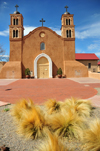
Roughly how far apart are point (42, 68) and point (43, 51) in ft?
10.6

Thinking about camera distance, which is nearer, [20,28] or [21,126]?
[21,126]

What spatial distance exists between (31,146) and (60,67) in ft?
67.7

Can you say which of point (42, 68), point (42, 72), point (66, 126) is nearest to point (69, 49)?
point (42, 68)

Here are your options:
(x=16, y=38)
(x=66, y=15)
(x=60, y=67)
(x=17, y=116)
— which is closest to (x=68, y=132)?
(x=17, y=116)

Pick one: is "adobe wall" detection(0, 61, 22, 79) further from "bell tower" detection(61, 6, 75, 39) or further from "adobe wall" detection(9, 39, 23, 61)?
"bell tower" detection(61, 6, 75, 39)

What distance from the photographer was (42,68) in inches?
886

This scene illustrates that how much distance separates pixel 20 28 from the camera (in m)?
22.5

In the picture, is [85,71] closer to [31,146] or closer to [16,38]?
[16,38]

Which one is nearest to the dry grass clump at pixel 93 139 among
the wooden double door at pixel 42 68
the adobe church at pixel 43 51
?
the adobe church at pixel 43 51

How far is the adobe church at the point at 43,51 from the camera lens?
22062 millimetres

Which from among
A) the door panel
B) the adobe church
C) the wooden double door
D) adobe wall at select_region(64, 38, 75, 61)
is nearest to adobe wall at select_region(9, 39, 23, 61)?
the adobe church

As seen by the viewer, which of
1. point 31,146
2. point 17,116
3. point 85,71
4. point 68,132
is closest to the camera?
point 31,146

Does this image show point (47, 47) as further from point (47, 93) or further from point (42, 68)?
point (47, 93)

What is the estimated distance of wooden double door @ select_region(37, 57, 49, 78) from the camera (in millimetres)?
22391
